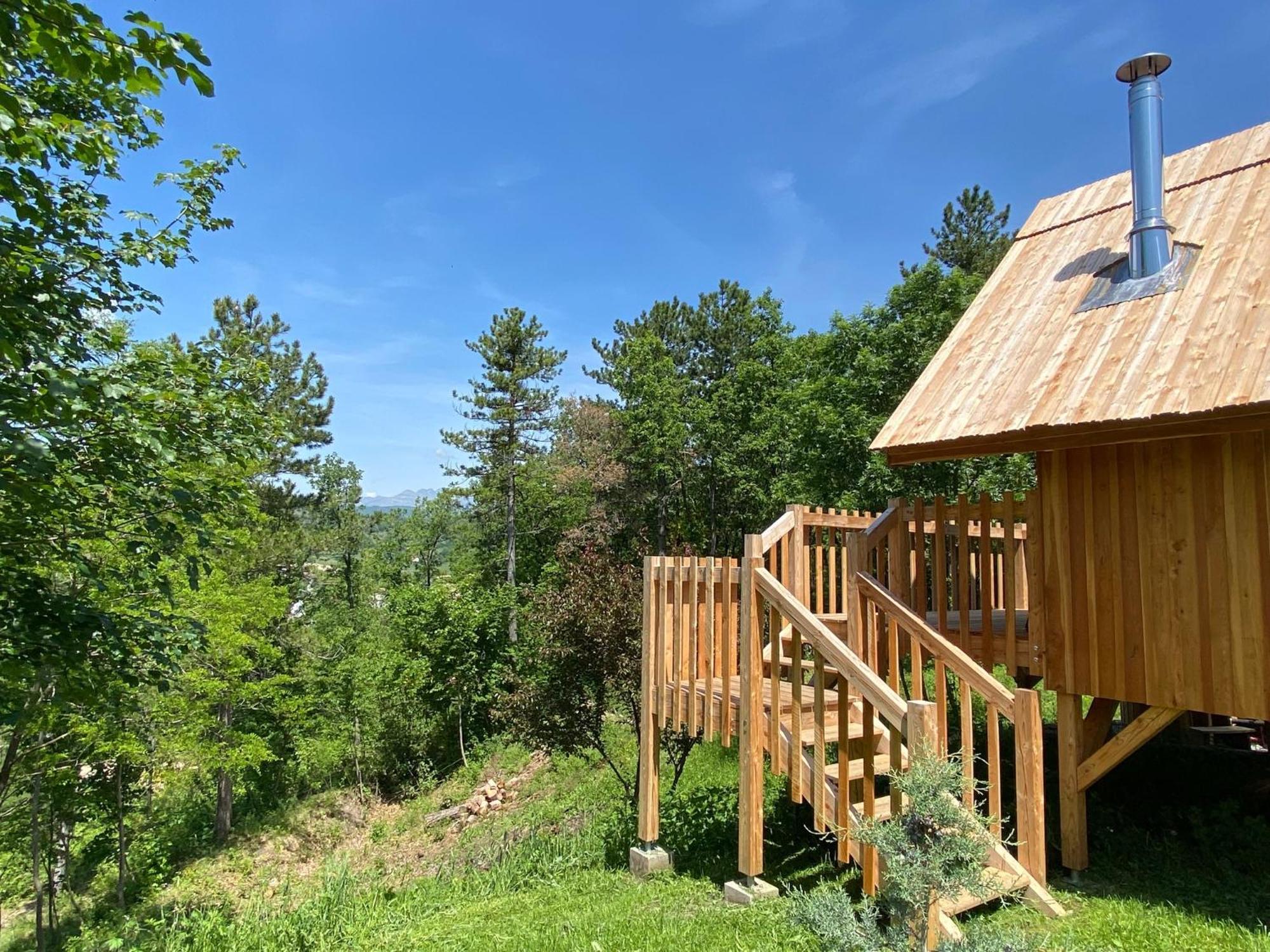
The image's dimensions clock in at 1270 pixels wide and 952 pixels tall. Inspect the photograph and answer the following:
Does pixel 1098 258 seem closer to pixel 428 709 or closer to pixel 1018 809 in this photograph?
pixel 1018 809

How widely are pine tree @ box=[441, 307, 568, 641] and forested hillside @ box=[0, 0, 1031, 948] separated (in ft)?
0.30

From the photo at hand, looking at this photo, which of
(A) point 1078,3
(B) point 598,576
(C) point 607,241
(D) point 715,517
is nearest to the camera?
(A) point 1078,3

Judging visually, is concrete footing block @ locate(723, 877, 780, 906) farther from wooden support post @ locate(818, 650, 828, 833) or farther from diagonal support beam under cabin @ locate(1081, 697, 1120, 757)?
diagonal support beam under cabin @ locate(1081, 697, 1120, 757)

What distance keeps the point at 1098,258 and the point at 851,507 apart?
22.5 ft

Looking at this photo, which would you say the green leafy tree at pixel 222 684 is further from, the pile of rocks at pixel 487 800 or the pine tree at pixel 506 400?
the pine tree at pixel 506 400

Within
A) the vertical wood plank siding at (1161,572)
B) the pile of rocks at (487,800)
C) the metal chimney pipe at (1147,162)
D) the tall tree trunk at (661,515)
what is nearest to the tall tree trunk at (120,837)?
the pile of rocks at (487,800)

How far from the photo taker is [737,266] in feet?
78.8

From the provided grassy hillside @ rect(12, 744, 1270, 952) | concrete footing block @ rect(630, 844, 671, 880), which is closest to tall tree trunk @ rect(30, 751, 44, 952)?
grassy hillside @ rect(12, 744, 1270, 952)

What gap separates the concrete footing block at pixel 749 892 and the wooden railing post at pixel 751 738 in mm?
73

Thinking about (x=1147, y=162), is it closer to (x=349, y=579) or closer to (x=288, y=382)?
(x=288, y=382)

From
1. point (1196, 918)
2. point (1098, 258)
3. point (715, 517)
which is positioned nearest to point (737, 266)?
point (715, 517)

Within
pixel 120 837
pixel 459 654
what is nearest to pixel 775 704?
pixel 120 837

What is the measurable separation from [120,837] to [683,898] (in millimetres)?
13313

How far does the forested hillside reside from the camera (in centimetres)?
378
